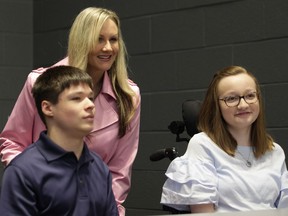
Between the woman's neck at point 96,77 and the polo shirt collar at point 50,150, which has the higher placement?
the woman's neck at point 96,77

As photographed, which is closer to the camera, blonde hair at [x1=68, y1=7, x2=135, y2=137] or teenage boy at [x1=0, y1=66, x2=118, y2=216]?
teenage boy at [x1=0, y1=66, x2=118, y2=216]

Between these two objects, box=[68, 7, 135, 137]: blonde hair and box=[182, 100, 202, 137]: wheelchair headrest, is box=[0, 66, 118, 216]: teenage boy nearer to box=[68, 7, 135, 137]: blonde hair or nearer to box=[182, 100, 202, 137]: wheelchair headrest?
box=[68, 7, 135, 137]: blonde hair

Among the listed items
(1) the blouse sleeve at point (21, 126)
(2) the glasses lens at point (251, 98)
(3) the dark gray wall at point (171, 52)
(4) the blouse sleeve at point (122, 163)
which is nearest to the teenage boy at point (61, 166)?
(1) the blouse sleeve at point (21, 126)

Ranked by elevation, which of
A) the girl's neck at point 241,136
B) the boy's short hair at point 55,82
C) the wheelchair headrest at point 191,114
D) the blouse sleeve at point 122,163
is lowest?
the blouse sleeve at point 122,163

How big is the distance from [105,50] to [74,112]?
0.55 m

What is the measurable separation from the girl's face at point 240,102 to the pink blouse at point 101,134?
1.09 feet

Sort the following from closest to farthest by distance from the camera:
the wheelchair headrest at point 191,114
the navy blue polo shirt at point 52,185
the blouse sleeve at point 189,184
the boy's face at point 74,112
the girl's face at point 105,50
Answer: the navy blue polo shirt at point 52,185
the boy's face at point 74,112
the blouse sleeve at point 189,184
the girl's face at point 105,50
the wheelchair headrest at point 191,114

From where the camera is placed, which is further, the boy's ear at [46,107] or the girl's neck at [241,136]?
the girl's neck at [241,136]

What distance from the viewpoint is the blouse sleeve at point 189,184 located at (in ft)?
8.07

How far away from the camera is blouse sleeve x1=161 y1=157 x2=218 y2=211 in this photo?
8.07 ft

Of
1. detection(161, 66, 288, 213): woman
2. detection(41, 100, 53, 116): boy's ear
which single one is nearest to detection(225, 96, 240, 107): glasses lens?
detection(161, 66, 288, 213): woman

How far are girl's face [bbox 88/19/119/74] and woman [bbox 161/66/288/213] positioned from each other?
40 centimetres

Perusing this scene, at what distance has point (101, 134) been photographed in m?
2.59

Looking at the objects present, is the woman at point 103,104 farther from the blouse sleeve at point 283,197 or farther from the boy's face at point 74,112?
the blouse sleeve at point 283,197
